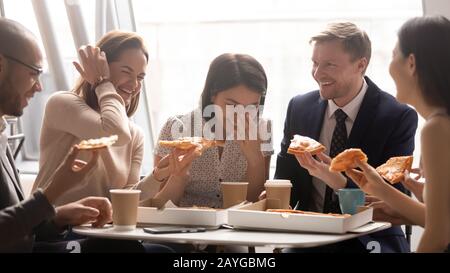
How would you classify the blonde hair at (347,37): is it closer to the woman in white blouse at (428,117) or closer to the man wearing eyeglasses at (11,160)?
the woman in white blouse at (428,117)

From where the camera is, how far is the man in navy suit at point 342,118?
3.40m

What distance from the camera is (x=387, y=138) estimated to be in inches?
134

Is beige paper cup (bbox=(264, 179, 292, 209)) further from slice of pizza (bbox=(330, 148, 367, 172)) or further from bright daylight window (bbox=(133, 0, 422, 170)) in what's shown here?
bright daylight window (bbox=(133, 0, 422, 170))

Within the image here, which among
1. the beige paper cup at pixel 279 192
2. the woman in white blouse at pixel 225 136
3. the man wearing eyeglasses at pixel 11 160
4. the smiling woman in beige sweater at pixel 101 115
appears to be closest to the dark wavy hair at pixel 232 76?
the woman in white blouse at pixel 225 136

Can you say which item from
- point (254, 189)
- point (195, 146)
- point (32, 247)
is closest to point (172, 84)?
point (254, 189)

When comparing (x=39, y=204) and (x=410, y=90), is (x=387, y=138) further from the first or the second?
(x=39, y=204)

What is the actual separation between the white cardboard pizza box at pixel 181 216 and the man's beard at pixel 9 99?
585 mm

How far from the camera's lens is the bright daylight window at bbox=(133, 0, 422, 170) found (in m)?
4.75

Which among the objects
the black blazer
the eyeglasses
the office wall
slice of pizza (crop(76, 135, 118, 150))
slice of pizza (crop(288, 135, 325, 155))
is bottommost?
the black blazer

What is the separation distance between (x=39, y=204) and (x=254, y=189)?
4.27 ft

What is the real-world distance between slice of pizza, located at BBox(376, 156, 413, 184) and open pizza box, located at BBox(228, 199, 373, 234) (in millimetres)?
216

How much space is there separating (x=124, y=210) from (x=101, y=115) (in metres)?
0.65

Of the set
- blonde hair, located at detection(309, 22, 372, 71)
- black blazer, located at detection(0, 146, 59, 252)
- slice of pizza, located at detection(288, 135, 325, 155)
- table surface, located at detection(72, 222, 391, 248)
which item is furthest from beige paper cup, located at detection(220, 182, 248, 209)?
blonde hair, located at detection(309, 22, 372, 71)

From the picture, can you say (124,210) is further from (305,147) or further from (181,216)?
(305,147)
